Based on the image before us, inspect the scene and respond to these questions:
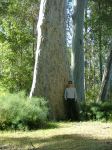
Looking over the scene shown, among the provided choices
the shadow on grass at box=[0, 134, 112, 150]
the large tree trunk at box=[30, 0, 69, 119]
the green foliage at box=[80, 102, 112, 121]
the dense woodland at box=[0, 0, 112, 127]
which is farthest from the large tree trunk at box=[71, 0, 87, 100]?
the shadow on grass at box=[0, 134, 112, 150]

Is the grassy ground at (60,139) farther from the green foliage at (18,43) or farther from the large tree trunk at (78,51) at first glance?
the green foliage at (18,43)

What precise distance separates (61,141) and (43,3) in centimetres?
820

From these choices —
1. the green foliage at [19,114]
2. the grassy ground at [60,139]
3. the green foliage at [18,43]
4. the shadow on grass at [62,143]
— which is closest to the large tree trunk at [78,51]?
the green foliage at [19,114]

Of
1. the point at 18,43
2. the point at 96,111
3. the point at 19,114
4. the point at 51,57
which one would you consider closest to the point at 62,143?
the point at 19,114

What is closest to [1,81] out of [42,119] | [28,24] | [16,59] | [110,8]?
[16,59]

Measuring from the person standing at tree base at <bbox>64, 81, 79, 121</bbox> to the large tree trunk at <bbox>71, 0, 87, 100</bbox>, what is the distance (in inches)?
231

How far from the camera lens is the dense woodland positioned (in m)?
18.2

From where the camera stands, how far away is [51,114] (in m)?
18.2

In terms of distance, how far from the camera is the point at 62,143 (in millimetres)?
11086

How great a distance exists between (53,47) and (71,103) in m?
2.35

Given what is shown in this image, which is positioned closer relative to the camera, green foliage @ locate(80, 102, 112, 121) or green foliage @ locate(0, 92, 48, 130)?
green foliage @ locate(0, 92, 48, 130)

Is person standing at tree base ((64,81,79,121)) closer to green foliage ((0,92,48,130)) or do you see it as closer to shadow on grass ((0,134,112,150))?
green foliage ((0,92,48,130))

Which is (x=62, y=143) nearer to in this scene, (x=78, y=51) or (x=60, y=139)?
(x=60, y=139)

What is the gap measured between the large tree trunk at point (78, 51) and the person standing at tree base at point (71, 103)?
587 cm
